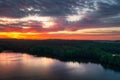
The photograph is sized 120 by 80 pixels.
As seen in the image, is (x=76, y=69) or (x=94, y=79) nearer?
(x=94, y=79)

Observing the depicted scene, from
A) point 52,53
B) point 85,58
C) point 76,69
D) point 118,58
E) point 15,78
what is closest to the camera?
point 15,78

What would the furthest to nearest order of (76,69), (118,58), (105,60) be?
1. (105,60)
2. (118,58)
3. (76,69)

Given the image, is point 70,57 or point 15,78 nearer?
point 15,78

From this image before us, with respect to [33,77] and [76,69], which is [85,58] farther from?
[33,77]

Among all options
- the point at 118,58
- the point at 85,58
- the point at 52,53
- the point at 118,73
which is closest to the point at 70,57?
the point at 85,58

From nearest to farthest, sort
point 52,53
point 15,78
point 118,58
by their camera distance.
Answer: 1. point 15,78
2. point 118,58
3. point 52,53

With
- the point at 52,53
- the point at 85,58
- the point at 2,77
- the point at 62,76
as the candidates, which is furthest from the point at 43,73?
the point at 52,53

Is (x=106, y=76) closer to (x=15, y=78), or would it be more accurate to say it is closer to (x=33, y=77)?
(x=33, y=77)

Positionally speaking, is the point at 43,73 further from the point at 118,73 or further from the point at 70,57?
the point at 70,57

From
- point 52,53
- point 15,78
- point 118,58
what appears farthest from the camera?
point 52,53
